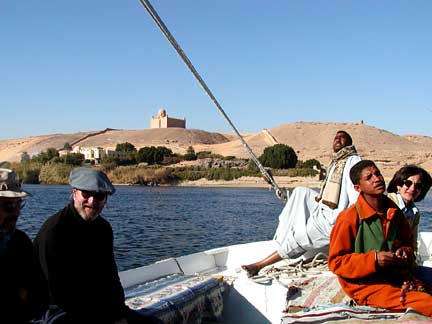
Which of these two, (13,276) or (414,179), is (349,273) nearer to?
(414,179)

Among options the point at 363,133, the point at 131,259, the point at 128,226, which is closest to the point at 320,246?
the point at 131,259

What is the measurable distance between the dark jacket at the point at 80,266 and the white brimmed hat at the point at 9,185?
1.45 feet

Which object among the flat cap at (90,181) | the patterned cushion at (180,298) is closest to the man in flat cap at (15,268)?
the flat cap at (90,181)

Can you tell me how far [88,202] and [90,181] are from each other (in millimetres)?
128

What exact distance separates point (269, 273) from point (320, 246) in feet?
1.88

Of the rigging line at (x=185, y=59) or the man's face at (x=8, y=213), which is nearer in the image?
the man's face at (x=8, y=213)

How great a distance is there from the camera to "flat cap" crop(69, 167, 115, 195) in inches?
133

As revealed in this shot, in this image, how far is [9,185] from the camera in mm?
2912

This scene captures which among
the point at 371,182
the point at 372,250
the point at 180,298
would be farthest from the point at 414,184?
the point at 180,298

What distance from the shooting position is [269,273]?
215 inches

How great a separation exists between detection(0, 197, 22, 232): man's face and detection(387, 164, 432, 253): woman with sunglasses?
291 cm

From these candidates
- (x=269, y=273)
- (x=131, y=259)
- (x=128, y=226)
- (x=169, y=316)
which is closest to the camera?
(x=169, y=316)

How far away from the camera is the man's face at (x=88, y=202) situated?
11.2 ft

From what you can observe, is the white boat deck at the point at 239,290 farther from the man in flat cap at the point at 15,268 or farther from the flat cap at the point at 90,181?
the man in flat cap at the point at 15,268
